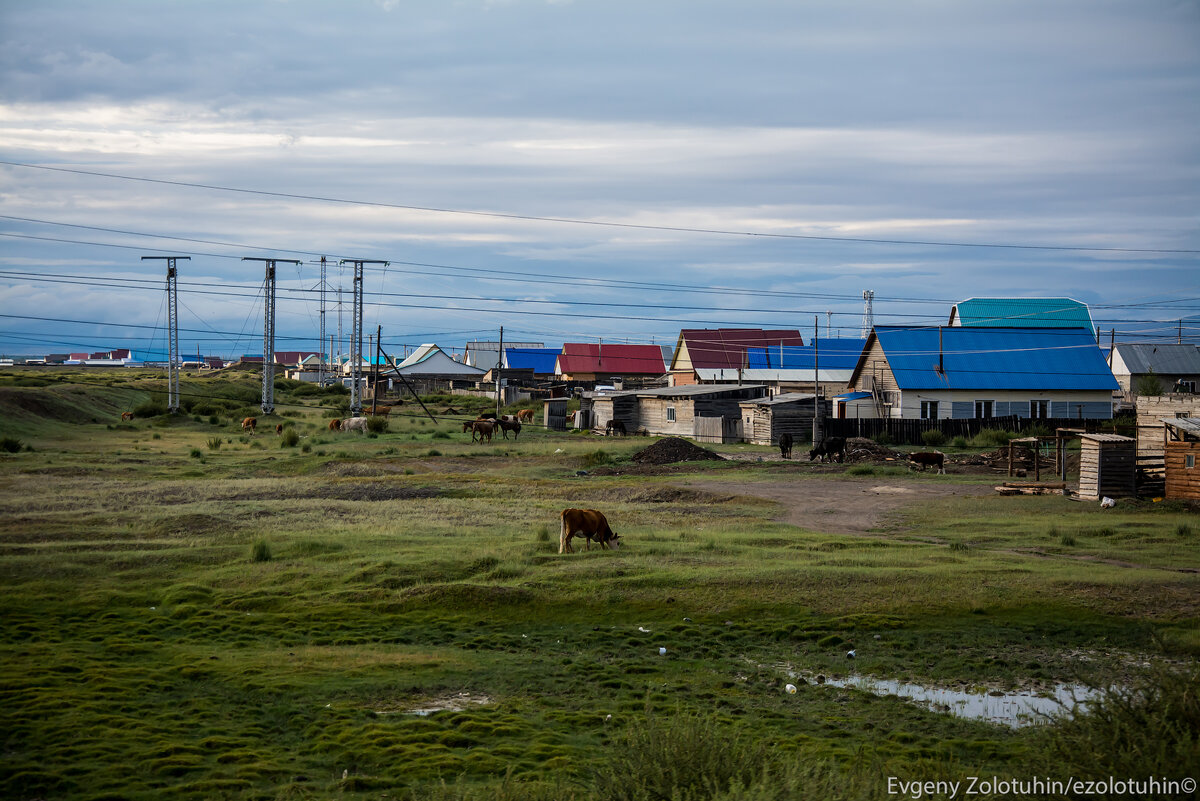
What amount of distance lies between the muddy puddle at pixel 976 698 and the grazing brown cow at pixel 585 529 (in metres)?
7.56

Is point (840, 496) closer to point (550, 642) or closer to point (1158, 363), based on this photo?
point (550, 642)

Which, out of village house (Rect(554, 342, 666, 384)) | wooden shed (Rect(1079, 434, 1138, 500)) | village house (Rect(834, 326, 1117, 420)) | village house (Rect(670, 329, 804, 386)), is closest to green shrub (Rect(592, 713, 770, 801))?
wooden shed (Rect(1079, 434, 1138, 500))

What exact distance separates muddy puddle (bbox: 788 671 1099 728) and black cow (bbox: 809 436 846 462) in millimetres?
30175

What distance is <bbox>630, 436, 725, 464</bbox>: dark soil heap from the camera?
134 ft

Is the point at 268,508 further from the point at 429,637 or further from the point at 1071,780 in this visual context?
the point at 1071,780

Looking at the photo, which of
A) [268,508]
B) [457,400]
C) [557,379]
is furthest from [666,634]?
[557,379]

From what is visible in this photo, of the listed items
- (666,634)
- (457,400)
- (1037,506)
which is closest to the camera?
(666,634)

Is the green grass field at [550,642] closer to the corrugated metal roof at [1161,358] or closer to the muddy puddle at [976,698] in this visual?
the muddy puddle at [976,698]

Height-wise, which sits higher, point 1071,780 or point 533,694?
point 1071,780

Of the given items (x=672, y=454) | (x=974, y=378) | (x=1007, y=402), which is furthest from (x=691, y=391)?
(x=1007, y=402)

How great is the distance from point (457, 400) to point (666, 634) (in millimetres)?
80875

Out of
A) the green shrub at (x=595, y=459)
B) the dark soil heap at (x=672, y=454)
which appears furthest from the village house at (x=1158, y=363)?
the green shrub at (x=595, y=459)

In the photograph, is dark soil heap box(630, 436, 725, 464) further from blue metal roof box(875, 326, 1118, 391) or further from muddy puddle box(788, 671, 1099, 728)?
muddy puddle box(788, 671, 1099, 728)

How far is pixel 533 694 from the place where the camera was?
10.7 m
